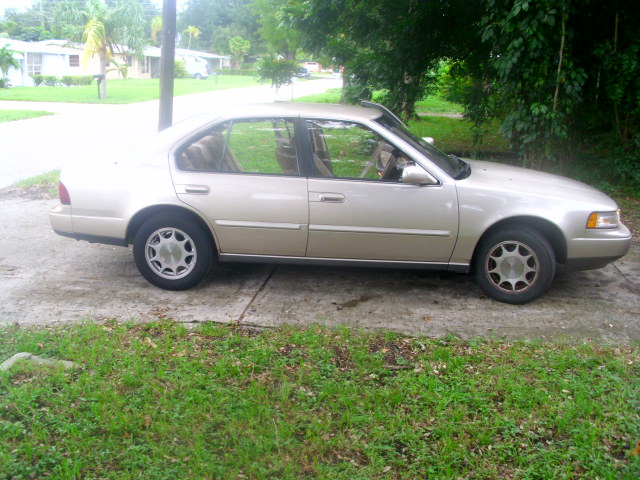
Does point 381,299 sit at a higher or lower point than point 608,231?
lower

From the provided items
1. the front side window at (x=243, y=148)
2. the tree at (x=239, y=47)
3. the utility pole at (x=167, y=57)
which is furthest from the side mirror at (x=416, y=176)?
the tree at (x=239, y=47)

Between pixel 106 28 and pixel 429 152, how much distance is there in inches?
1303

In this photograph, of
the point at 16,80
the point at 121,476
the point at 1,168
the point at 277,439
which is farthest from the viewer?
the point at 16,80

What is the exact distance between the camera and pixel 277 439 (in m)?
3.42

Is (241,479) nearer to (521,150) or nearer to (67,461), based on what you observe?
(67,461)

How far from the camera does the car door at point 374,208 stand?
17.2 ft

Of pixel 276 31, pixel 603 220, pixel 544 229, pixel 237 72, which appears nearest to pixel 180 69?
pixel 237 72

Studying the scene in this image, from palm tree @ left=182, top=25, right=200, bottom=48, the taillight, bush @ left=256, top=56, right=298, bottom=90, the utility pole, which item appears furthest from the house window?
the taillight

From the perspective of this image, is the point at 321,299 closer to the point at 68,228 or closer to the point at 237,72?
the point at 68,228

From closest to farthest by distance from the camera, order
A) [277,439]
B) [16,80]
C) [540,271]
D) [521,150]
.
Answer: [277,439] → [540,271] → [521,150] → [16,80]

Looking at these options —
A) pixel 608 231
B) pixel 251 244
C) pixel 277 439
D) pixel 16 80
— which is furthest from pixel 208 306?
pixel 16 80

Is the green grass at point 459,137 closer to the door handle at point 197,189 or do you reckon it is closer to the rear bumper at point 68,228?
the door handle at point 197,189

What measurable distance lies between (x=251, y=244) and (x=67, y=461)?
2571mm

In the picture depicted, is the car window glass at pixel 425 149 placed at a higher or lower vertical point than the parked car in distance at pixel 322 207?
higher
